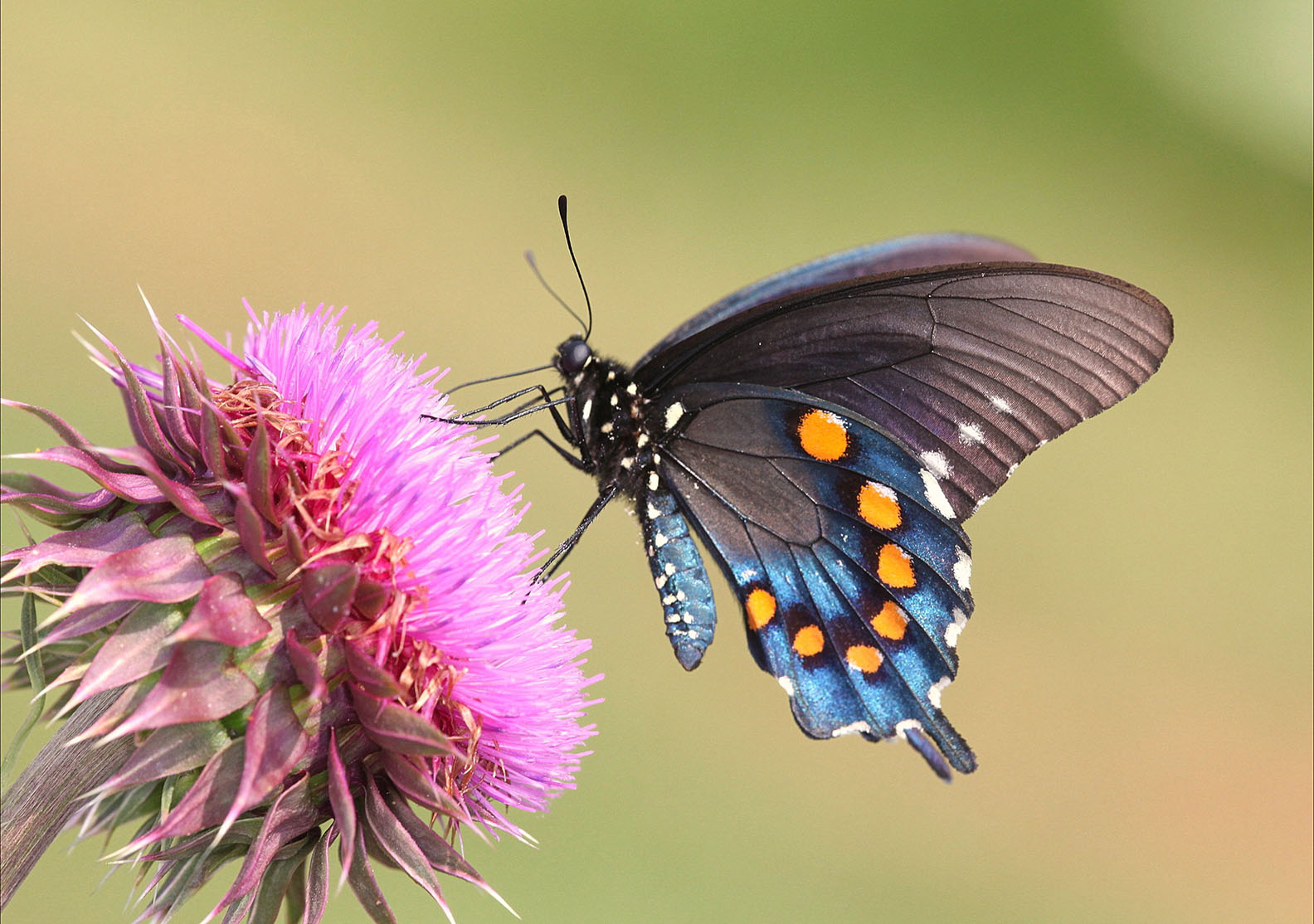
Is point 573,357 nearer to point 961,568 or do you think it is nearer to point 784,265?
point 961,568

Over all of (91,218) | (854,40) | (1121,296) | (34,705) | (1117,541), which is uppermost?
(854,40)

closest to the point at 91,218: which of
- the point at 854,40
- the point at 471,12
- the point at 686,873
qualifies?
the point at 471,12

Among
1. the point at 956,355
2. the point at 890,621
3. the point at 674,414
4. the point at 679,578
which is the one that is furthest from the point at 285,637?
the point at 956,355

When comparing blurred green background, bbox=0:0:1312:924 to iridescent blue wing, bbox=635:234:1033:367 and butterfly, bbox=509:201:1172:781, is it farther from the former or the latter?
iridescent blue wing, bbox=635:234:1033:367

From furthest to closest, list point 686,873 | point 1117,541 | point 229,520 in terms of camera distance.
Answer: point 1117,541 < point 686,873 < point 229,520

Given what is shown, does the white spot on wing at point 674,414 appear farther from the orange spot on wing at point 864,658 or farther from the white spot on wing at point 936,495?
the orange spot on wing at point 864,658

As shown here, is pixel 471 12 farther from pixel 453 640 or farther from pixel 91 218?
pixel 453 640

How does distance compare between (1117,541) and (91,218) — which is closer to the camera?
(91,218)
